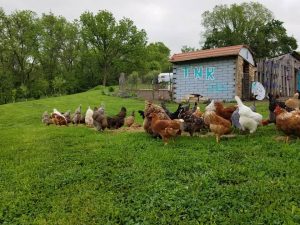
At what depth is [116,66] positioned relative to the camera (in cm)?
6431

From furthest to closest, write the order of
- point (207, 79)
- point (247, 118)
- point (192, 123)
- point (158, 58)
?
point (158, 58), point (207, 79), point (192, 123), point (247, 118)

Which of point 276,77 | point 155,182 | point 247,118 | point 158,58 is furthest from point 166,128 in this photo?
Result: point 158,58

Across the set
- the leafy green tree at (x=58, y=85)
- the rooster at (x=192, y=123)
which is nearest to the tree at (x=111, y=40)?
the leafy green tree at (x=58, y=85)

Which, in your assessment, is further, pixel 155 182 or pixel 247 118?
pixel 247 118

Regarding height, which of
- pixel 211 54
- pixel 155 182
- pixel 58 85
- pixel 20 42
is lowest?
pixel 155 182

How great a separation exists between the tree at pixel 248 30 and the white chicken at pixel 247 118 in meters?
55.9

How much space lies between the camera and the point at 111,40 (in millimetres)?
63656

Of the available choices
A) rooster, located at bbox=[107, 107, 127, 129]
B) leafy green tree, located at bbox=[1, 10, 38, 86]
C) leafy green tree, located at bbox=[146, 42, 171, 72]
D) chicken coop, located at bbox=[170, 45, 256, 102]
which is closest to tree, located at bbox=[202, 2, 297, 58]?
leafy green tree, located at bbox=[146, 42, 171, 72]

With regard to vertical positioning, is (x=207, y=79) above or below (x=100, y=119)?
above

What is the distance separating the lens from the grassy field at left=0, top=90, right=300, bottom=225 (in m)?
5.66

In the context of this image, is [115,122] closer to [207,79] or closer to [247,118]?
[247,118]

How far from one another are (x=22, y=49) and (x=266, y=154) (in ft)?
189

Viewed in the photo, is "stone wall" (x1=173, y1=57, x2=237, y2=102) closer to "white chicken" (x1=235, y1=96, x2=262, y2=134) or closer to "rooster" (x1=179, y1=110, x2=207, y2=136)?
"rooster" (x1=179, y1=110, x2=207, y2=136)

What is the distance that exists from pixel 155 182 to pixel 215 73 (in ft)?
62.6
